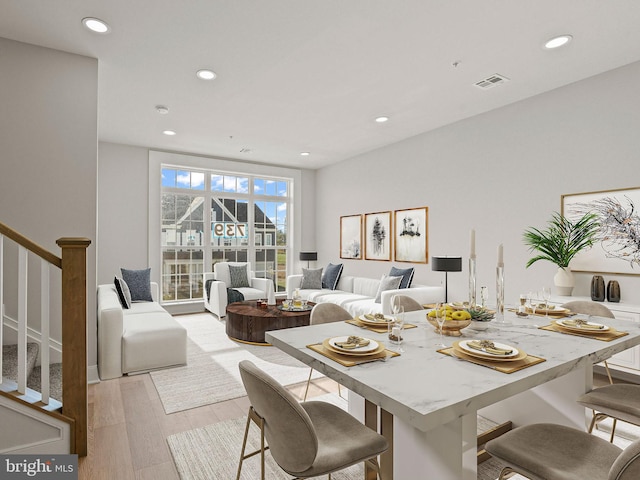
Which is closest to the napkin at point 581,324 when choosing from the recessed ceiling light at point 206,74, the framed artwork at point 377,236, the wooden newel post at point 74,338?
the wooden newel post at point 74,338

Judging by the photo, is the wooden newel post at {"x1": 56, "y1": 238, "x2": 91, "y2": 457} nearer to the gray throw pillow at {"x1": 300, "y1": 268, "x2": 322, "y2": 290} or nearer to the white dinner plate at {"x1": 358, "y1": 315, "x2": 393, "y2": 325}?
the white dinner plate at {"x1": 358, "y1": 315, "x2": 393, "y2": 325}

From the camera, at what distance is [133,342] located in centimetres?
340

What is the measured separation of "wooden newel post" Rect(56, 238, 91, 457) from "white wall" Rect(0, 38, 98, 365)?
1168 millimetres

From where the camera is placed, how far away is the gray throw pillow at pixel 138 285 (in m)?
4.98

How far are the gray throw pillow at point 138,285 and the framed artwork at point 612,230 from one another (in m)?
5.24

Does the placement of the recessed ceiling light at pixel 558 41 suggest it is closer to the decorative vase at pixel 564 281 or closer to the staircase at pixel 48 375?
the decorative vase at pixel 564 281

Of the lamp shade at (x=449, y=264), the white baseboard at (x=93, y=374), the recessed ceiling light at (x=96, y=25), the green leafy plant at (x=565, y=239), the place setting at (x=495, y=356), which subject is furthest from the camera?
the lamp shade at (x=449, y=264)

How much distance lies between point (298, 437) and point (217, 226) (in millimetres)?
5925

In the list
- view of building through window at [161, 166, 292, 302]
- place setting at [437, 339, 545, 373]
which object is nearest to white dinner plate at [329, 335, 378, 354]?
place setting at [437, 339, 545, 373]

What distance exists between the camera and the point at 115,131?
5.21 metres

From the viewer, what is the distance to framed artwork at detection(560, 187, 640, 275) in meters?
3.24

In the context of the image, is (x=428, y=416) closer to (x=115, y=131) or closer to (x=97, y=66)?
(x=97, y=66)

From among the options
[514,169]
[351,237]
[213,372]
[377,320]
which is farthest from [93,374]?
[514,169]

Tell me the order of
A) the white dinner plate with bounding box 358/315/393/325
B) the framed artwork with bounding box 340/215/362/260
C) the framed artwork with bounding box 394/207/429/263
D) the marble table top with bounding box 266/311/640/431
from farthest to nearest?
the framed artwork with bounding box 340/215/362/260 < the framed artwork with bounding box 394/207/429/263 < the white dinner plate with bounding box 358/315/393/325 < the marble table top with bounding box 266/311/640/431
